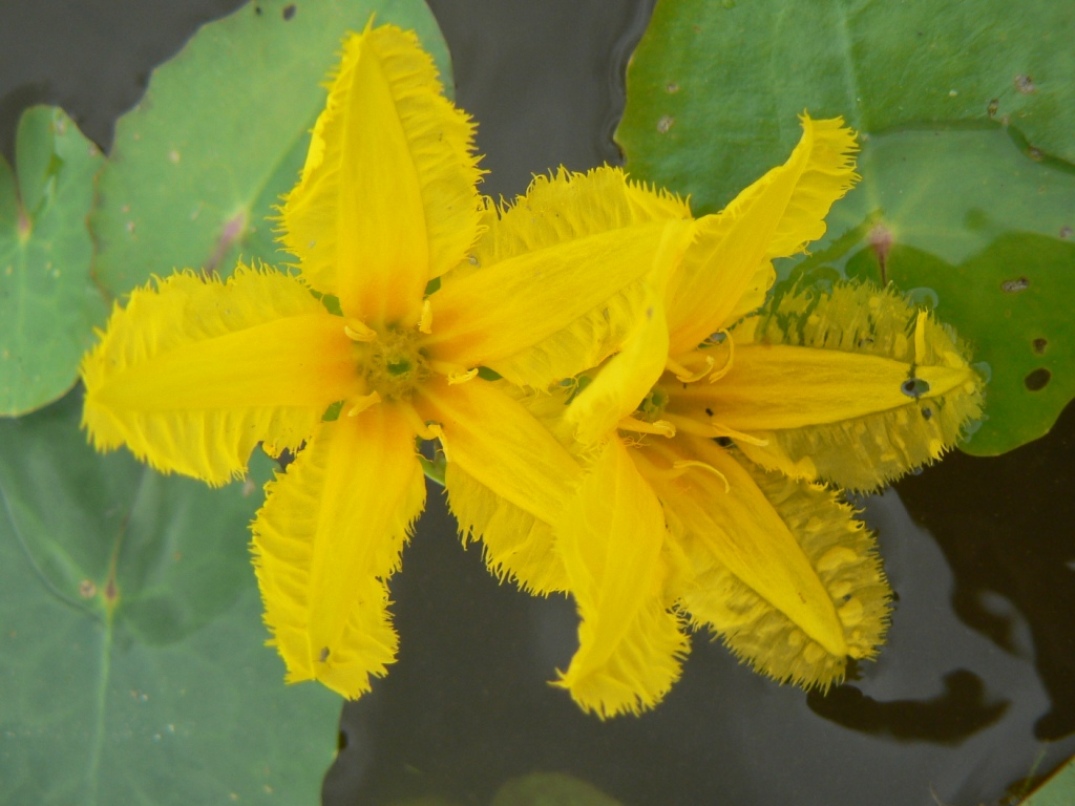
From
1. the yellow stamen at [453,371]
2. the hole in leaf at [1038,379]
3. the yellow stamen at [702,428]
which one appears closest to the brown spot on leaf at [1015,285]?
the hole in leaf at [1038,379]

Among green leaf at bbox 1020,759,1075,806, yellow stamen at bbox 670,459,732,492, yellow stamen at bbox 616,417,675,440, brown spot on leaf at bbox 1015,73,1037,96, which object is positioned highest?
brown spot on leaf at bbox 1015,73,1037,96

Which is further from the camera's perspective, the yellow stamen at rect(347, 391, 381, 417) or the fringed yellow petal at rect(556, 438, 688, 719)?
the yellow stamen at rect(347, 391, 381, 417)

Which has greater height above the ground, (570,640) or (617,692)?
(617,692)

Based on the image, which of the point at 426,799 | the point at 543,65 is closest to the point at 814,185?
the point at 543,65

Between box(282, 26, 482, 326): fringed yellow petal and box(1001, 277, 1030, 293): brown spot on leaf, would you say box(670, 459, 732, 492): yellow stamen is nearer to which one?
box(282, 26, 482, 326): fringed yellow petal

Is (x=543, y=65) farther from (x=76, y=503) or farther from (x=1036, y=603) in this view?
(x=1036, y=603)

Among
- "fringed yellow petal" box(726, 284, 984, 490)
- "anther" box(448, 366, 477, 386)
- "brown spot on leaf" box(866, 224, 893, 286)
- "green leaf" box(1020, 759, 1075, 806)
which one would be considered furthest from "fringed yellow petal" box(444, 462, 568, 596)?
"green leaf" box(1020, 759, 1075, 806)

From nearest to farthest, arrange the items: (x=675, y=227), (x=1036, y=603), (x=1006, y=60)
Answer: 1. (x=675, y=227)
2. (x=1006, y=60)
3. (x=1036, y=603)
